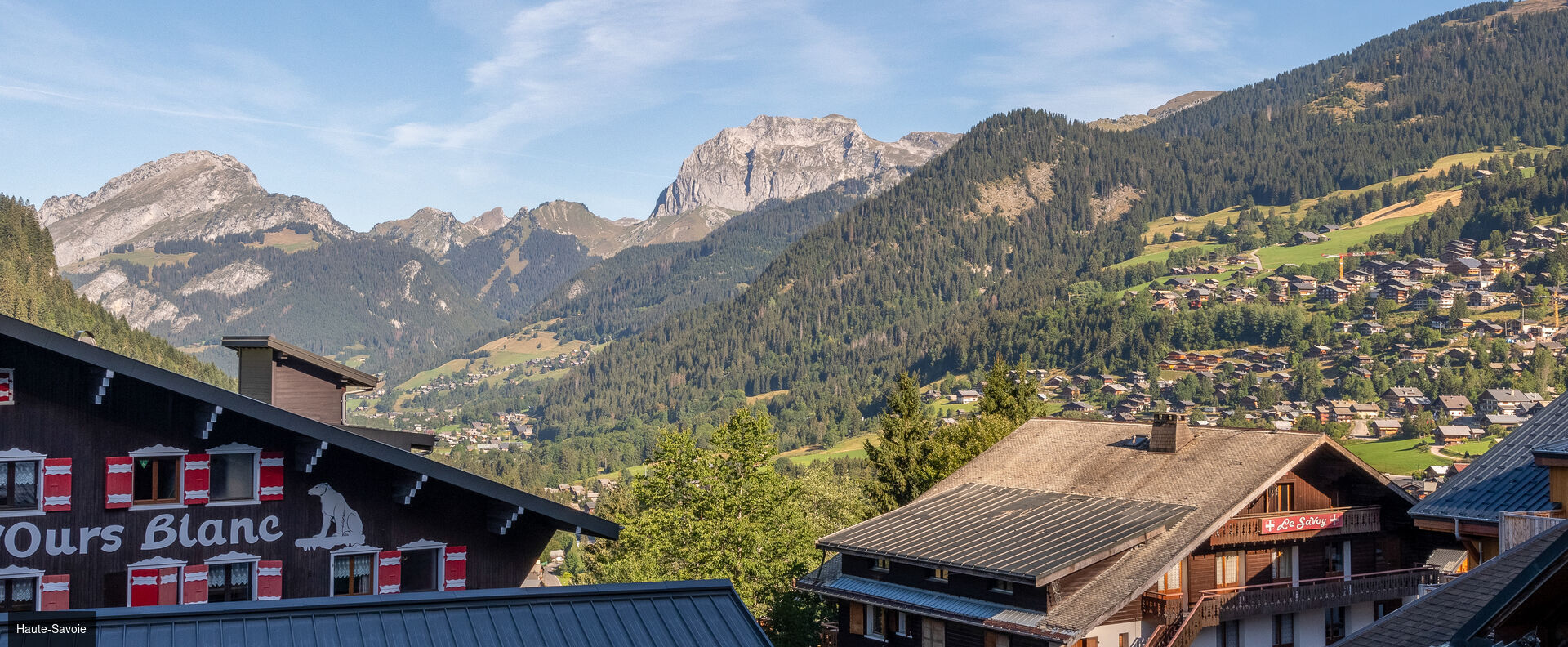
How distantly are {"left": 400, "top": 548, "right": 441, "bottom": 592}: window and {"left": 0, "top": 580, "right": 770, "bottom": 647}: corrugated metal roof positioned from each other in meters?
8.76

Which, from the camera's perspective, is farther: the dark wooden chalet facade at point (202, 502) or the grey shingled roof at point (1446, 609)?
the dark wooden chalet facade at point (202, 502)

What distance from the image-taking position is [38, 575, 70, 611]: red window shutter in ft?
65.8

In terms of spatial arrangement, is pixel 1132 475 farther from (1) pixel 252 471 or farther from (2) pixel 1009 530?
(1) pixel 252 471

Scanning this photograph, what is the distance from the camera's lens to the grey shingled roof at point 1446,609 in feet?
33.8

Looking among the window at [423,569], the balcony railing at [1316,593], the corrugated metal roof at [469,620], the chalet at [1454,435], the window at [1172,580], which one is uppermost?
the corrugated metal roof at [469,620]

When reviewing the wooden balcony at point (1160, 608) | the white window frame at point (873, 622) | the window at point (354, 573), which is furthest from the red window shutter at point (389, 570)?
the wooden balcony at point (1160, 608)

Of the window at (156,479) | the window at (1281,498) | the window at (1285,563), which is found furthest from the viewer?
the window at (1285,563)

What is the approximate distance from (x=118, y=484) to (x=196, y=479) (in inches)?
46.9

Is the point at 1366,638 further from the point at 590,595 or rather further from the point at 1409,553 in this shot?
the point at 1409,553

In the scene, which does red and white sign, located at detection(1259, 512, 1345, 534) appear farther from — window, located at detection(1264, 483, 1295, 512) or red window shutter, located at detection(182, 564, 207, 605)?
red window shutter, located at detection(182, 564, 207, 605)

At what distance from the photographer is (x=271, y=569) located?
70.7 ft

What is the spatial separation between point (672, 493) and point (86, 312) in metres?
122

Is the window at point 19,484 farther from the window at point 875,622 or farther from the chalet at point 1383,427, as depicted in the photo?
the chalet at point 1383,427

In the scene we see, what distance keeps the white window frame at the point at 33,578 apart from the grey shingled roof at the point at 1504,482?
23.6 meters
